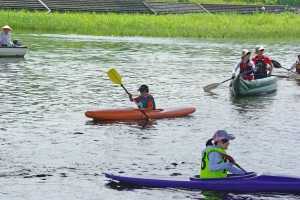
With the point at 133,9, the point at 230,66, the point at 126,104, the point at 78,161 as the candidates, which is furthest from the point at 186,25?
the point at 78,161

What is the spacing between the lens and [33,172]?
44.3ft

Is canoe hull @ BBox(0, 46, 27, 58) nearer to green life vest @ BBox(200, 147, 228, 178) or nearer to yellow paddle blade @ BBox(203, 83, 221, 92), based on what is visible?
yellow paddle blade @ BBox(203, 83, 221, 92)

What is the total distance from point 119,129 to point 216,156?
603 cm

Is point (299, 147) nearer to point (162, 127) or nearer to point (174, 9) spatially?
point (162, 127)

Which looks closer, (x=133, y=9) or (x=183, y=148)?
(x=183, y=148)

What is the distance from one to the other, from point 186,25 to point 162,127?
1283 inches

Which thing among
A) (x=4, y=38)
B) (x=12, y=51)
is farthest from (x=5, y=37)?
(x=12, y=51)

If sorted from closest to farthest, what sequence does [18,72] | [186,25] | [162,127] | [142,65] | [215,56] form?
[162,127], [18,72], [142,65], [215,56], [186,25]

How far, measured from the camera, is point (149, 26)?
4841cm

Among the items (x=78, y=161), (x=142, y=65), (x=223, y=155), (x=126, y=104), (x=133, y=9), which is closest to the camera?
(x=223, y=155)

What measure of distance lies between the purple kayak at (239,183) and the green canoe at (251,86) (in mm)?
10382

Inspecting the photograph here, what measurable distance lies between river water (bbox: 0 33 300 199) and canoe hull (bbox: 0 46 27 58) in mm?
340

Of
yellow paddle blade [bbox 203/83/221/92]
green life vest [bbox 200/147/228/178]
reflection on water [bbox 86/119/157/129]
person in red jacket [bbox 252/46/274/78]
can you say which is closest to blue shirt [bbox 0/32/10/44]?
yellow paddle blade [bbox 203/83/221/92]

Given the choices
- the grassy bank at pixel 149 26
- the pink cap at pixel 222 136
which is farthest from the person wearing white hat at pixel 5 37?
the pink cap at pixel 222 136
